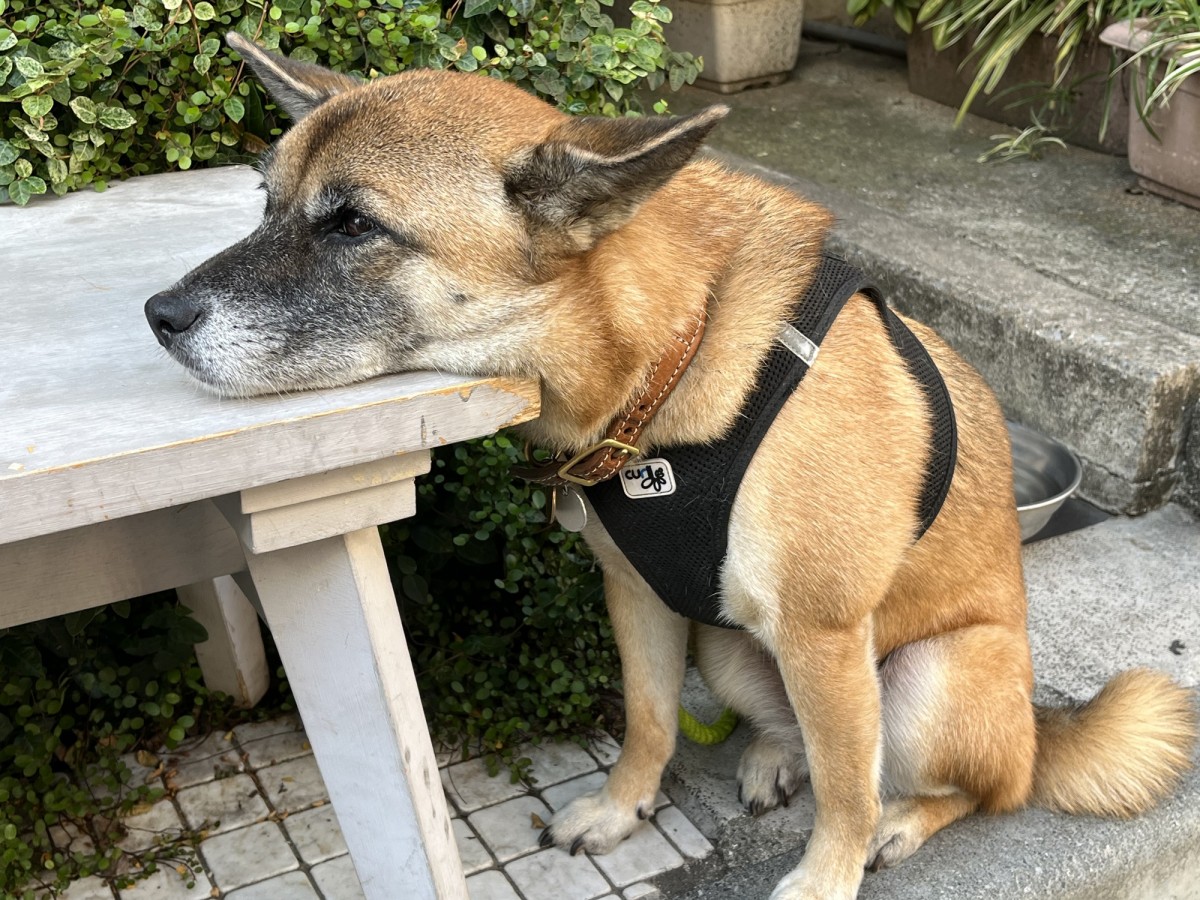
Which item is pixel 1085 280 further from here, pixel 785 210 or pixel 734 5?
pixel 734 5

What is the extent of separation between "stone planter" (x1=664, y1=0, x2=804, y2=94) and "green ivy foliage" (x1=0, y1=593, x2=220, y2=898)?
3.54 m

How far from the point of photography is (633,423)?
1.99 meters

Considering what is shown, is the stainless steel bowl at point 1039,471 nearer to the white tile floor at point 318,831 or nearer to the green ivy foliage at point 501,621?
the green ivy foliage at point 501,621

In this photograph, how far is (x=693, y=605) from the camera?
7.08ft

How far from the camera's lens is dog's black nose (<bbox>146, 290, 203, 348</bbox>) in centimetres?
172

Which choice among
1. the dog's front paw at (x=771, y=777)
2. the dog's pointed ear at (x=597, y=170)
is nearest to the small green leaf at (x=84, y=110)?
the dog's pointed ear at (x=597, y=170)

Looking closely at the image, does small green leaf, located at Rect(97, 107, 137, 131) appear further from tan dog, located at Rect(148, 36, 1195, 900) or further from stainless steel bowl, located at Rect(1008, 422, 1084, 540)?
stainless steel bowl, located at Rect(1008, 422, 1084, 540)

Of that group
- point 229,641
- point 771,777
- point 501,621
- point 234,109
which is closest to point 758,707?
point 771,777

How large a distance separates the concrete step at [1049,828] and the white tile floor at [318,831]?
0.09 metres

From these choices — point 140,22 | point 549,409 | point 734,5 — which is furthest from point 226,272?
point 734,5

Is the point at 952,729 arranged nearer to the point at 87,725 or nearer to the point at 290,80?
the point at 290,80

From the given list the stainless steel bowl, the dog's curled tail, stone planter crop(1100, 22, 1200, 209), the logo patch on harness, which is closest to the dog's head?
the logo patch on harness

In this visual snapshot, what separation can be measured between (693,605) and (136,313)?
1.00 meters

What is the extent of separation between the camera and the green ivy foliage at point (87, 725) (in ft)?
7.90
